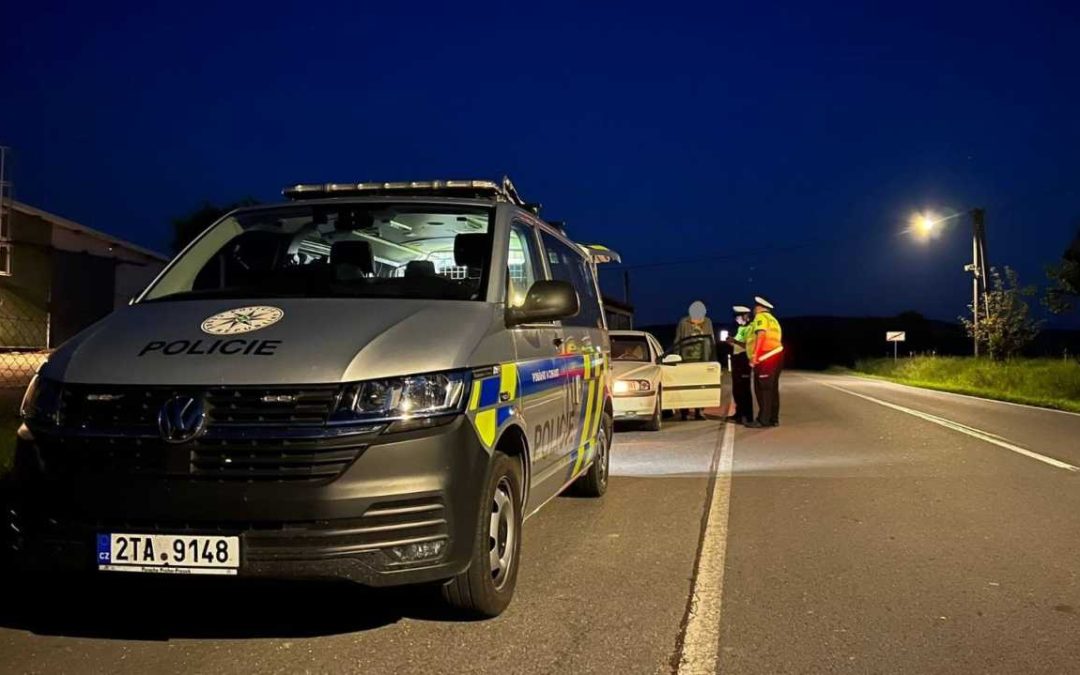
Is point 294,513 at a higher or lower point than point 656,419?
higher

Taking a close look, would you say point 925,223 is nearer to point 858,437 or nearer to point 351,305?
point 858,437

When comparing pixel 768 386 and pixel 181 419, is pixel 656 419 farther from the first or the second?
pixel 181 419

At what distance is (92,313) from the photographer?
69.7 feet

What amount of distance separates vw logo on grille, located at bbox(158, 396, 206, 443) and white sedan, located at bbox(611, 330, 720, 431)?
9.19 meters

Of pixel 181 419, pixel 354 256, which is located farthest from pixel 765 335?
pixel 181 419

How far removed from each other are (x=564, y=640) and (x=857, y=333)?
10464cm

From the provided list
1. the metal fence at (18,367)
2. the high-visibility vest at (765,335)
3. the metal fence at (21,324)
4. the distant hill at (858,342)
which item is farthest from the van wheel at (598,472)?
the distant hill at (858,342)

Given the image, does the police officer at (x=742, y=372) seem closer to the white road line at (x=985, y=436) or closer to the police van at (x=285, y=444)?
the white road line at (x=985, y=436)

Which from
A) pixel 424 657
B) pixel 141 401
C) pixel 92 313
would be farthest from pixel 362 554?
pixel 92 313

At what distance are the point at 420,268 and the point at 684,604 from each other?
2.18 meters

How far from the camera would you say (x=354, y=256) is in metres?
5.15

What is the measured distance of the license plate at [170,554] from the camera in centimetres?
361

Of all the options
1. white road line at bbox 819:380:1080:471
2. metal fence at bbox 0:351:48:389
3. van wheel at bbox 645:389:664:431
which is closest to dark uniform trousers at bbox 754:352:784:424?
van wheel at bbox 645:389:664:431

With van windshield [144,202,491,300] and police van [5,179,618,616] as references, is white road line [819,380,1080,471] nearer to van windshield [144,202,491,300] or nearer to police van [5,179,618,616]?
van windshield [144,202,491,300]
